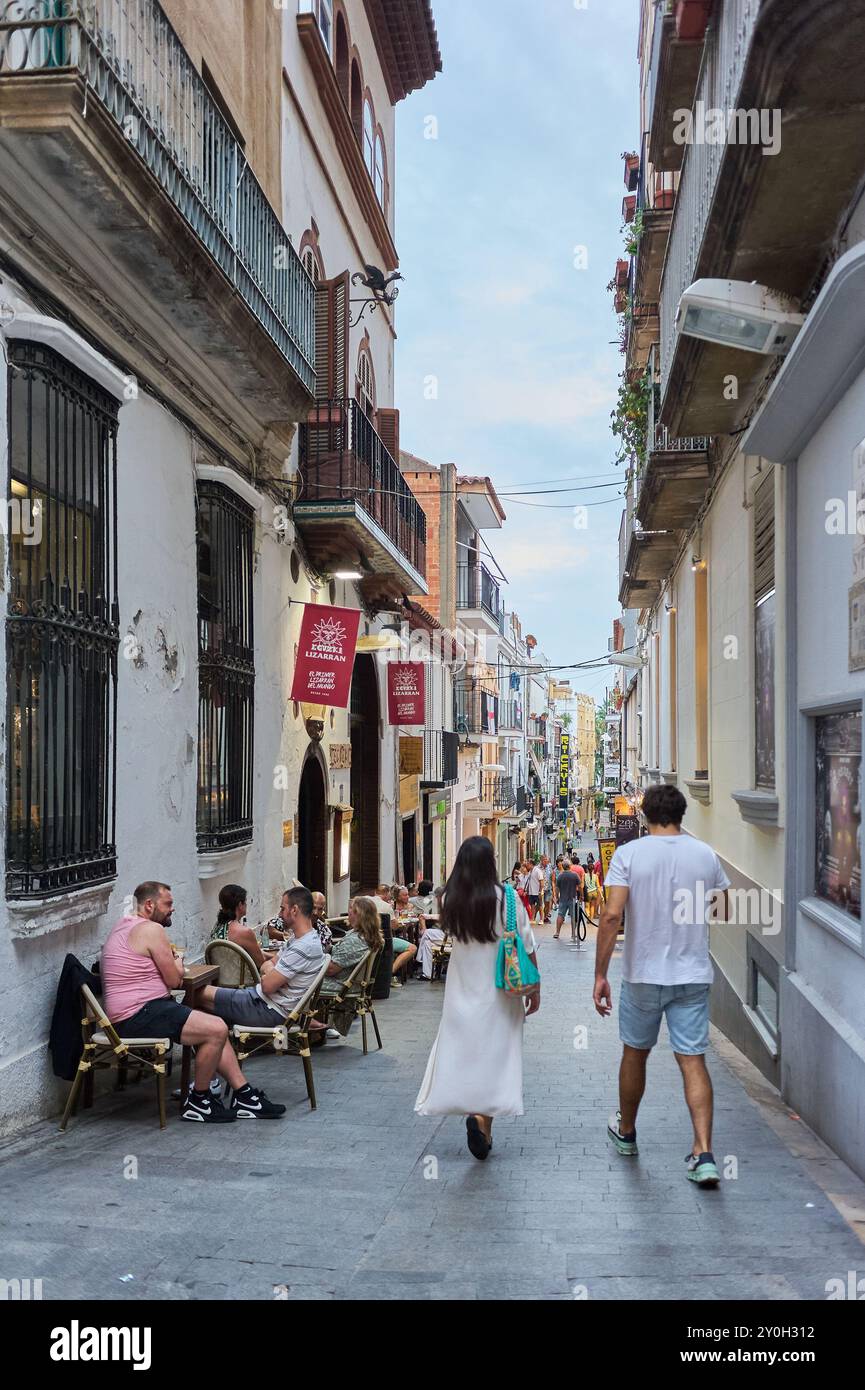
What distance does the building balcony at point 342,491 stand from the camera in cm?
1293

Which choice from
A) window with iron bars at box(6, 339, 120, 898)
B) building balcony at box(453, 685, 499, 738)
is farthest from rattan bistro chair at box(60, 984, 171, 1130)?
building balcony at box(453, 685, 499, 738)

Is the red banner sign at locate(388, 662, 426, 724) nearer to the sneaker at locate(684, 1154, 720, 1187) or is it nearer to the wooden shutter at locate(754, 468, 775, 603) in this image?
the wooden shutter at locate(754, 468, 775, 603)

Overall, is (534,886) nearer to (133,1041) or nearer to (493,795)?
(493,795)

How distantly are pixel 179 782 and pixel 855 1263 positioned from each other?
6064 mm

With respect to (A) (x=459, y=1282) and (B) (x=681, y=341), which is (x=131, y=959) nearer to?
(A) (x=459, y=1282)

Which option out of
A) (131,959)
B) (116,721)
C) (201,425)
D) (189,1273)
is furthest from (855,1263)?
(201,425)

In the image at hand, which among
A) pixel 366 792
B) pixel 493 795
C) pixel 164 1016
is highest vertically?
pixel 366 792

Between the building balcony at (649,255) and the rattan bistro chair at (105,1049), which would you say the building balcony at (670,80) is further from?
the rattan bistro chair at (105,1049)

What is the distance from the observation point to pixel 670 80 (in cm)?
838

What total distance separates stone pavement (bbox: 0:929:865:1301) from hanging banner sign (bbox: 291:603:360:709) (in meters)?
5.88

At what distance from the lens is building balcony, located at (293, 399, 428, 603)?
42.4ft

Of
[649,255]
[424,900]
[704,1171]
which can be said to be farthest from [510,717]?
[704,1171]

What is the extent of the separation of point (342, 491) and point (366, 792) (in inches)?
278
